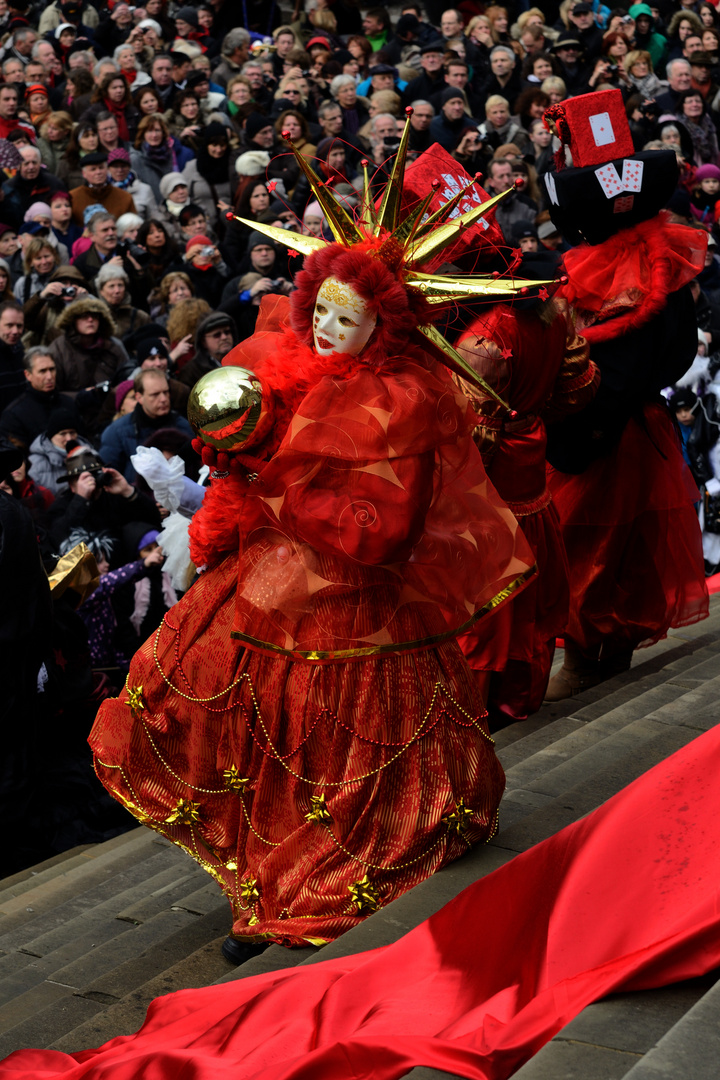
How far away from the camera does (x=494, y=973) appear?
2957mm

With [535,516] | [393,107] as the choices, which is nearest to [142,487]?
[535,516]

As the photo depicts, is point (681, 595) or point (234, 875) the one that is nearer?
point (234, 875)

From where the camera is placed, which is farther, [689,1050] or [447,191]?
[447,191]

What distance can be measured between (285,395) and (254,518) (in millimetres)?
346

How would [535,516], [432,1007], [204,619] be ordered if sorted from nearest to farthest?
[432,1007] → [204,619] → [535,516]

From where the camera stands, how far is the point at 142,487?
279 inches

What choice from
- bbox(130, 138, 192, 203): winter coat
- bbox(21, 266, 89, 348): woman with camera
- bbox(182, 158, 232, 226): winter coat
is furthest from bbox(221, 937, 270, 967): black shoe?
bbox(130, 138, 192, 203): winter coat

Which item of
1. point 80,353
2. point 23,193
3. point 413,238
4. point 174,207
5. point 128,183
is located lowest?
point 80,353

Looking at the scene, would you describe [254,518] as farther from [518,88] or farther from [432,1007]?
[518,88]

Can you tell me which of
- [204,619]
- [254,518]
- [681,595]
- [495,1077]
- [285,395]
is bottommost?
[681,595]

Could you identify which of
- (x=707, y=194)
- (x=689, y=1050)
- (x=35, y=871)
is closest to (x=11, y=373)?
(x=35, y=871)

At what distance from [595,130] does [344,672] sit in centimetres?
280

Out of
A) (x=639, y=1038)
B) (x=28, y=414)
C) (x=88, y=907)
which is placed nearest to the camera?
(x=639, y=1038)

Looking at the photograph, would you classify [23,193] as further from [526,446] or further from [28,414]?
[526,446]
